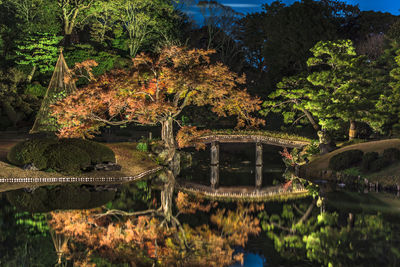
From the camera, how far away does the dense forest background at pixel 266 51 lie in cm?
3553

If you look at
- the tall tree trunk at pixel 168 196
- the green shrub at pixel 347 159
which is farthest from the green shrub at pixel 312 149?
the tall tree trunk at pixel 168 196

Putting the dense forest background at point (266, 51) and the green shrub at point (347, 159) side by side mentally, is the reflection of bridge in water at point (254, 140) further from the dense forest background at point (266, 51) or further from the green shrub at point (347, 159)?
the green shrub at point (347, 159)

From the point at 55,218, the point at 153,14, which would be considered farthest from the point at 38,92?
the point at 55,218

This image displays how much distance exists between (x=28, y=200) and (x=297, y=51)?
29.5 meters

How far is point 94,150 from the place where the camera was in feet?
90.6

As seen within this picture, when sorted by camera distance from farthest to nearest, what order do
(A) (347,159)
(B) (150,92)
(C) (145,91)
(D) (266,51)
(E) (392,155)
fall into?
(D) (266,51) → (B) (150,92) → (C) (145,91) → (A) (347,159) → (E) (392,155)

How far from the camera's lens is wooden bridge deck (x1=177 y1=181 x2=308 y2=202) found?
2206 centimetres

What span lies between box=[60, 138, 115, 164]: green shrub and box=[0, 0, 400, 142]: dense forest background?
9677 mm

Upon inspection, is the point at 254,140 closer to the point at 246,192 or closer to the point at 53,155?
the point at 246,192

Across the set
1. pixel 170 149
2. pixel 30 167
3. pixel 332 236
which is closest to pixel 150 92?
pixel 170 149

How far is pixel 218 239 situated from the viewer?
1389 centimetres

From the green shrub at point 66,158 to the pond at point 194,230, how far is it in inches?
109

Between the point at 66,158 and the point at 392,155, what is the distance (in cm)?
1573

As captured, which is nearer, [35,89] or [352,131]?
[352,131]
